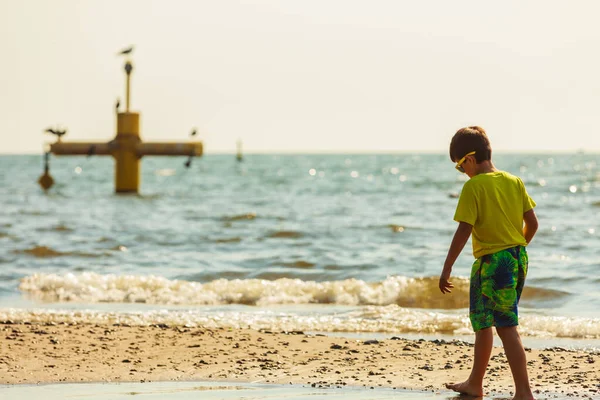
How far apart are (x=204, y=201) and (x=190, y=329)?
2481 centimetres

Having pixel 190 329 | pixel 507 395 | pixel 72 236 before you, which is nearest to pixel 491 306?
pixel 507 395

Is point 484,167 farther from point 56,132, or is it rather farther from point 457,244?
point 56,132

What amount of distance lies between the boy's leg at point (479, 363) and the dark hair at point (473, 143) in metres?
0.96

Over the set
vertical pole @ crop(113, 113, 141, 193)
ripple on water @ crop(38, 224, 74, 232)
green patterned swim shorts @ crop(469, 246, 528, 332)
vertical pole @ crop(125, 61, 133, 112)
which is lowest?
green patterned swim shorts @ crop(469, 246, 528, 332)

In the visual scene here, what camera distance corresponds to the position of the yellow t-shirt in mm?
4895

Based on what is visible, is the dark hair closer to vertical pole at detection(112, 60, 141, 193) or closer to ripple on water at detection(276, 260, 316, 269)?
ripple on water at detection(276, 260, 316, 269)

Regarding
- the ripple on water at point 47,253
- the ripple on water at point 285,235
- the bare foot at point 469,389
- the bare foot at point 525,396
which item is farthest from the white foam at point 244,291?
the ripple on water at point 285,235

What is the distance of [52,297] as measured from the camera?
10695 millimetres

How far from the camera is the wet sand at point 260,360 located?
5.84 meters

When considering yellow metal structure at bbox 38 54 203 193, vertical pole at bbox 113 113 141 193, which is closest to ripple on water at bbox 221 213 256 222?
yellow metal structure at bbox 38 54 203 193

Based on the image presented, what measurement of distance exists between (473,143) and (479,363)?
1256 millimetres

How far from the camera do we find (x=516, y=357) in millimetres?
4984

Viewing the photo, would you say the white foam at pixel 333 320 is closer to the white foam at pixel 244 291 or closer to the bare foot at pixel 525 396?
the white foam at pixel 244 291

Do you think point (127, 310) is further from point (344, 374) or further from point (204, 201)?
point (204, 201)
